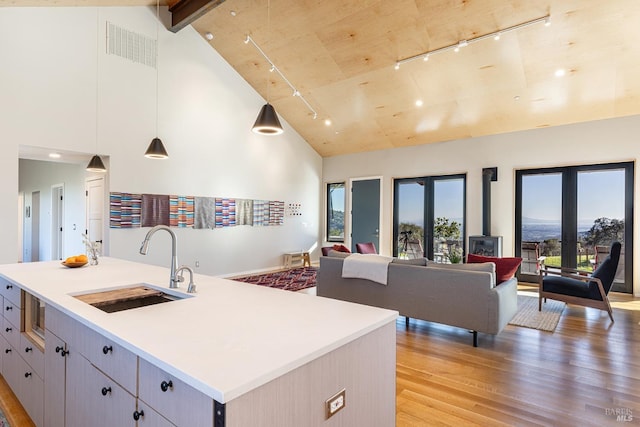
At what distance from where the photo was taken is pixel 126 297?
2.00 metres

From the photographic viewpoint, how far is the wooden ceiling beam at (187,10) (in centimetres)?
530

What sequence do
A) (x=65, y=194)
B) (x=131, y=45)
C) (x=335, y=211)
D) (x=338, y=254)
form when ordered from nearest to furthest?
(x=338, y=254) < (x=131, y=45) < (x=65, y=194) < (x=335, y=211)

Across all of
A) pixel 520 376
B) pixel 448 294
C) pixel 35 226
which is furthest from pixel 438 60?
pixel 35 226

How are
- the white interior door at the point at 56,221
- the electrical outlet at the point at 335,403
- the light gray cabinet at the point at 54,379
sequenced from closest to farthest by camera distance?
the electrical outlet at the point at 335,403, the light gray cabinet at the point at 54,379, the white interior door at the point at 56,221

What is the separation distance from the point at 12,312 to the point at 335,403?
238 cm

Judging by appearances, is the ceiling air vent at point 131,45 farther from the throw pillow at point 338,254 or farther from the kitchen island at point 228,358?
the kitchen island at point 228,358

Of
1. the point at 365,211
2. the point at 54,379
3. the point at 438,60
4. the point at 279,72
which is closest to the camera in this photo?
the point at 54,379

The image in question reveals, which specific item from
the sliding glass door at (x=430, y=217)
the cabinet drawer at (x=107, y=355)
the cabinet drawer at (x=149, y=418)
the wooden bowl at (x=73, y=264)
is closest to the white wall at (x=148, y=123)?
the sliding glass door at (x=430, y=217)

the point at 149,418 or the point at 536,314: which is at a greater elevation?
the point at 149,418

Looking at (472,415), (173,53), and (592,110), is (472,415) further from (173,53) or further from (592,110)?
(173,53)

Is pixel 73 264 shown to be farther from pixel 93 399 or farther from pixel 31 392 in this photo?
pixel 93 399

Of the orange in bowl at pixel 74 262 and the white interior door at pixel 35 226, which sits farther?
the white interior door at pixel 35 226

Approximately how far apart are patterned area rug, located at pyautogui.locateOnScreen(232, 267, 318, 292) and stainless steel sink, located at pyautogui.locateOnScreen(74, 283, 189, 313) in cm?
382

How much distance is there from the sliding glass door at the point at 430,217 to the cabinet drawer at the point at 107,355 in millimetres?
6732
